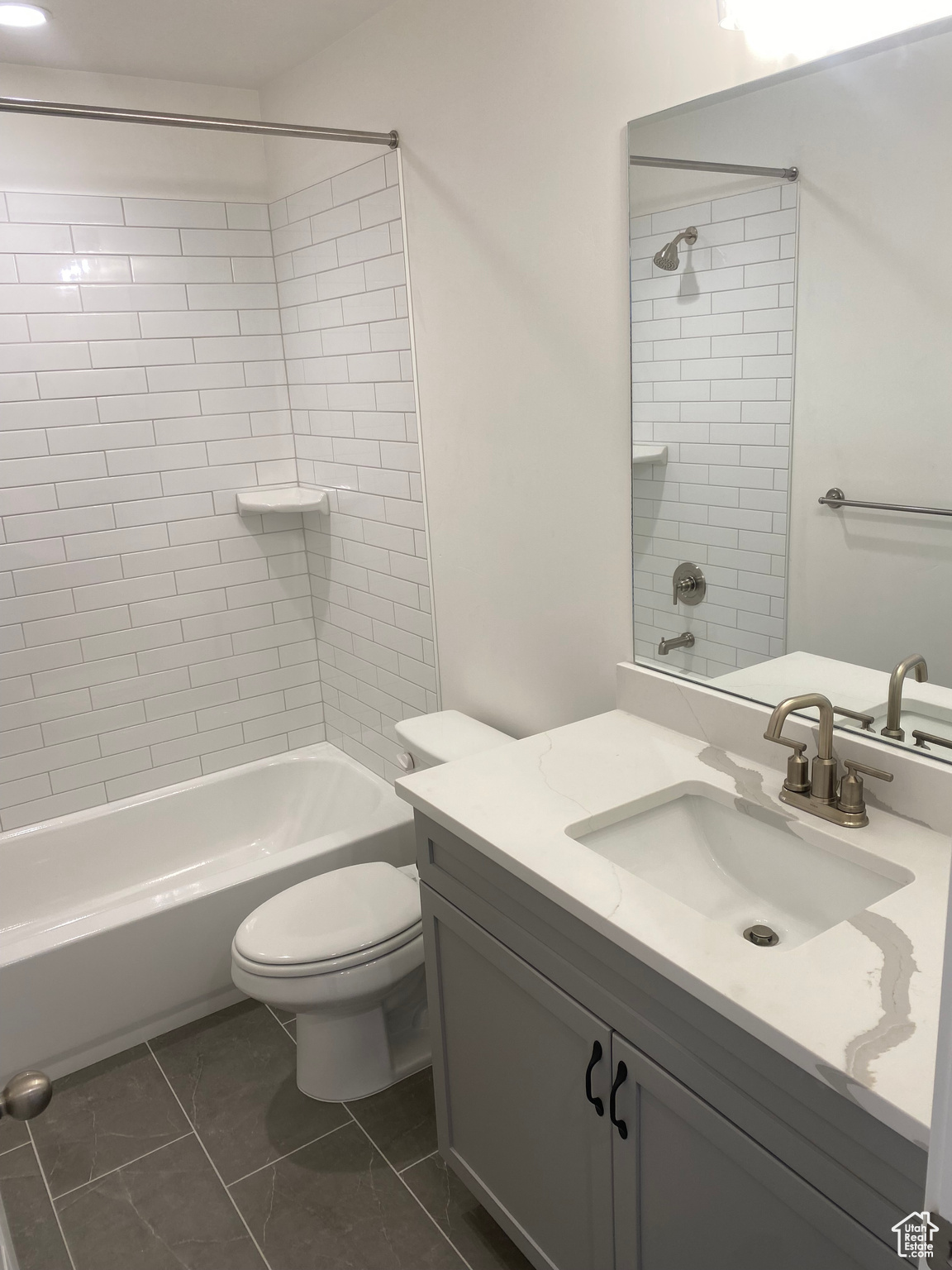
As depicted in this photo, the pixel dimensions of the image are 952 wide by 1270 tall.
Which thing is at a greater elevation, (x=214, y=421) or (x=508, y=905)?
(x=214, y=421)

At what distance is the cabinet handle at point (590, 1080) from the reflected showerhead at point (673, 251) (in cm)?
128

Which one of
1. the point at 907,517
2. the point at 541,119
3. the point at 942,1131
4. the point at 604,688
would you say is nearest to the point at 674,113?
the point at 541,119

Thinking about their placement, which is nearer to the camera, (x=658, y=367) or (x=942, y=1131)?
(x=942, y=1131)

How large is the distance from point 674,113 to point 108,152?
6.14ft

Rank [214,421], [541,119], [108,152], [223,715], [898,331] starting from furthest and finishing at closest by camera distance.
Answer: [223,715] → [214,421] → [108,152] → [541,119] → [898,331]

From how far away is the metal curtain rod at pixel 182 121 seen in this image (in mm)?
1894

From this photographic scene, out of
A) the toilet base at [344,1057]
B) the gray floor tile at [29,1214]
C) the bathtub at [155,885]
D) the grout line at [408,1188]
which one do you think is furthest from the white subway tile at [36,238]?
the grout line at [408,1188]

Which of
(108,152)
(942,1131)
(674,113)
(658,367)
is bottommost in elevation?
(942,1131)

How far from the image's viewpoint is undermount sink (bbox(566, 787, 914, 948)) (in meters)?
1.32

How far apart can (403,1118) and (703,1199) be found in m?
1.16

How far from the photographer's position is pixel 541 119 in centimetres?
181

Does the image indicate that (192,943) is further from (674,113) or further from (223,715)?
(674,113)

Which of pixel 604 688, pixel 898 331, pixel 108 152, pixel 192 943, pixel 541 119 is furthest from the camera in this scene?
pixel 108 152

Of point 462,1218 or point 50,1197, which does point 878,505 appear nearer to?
point 462,1218
